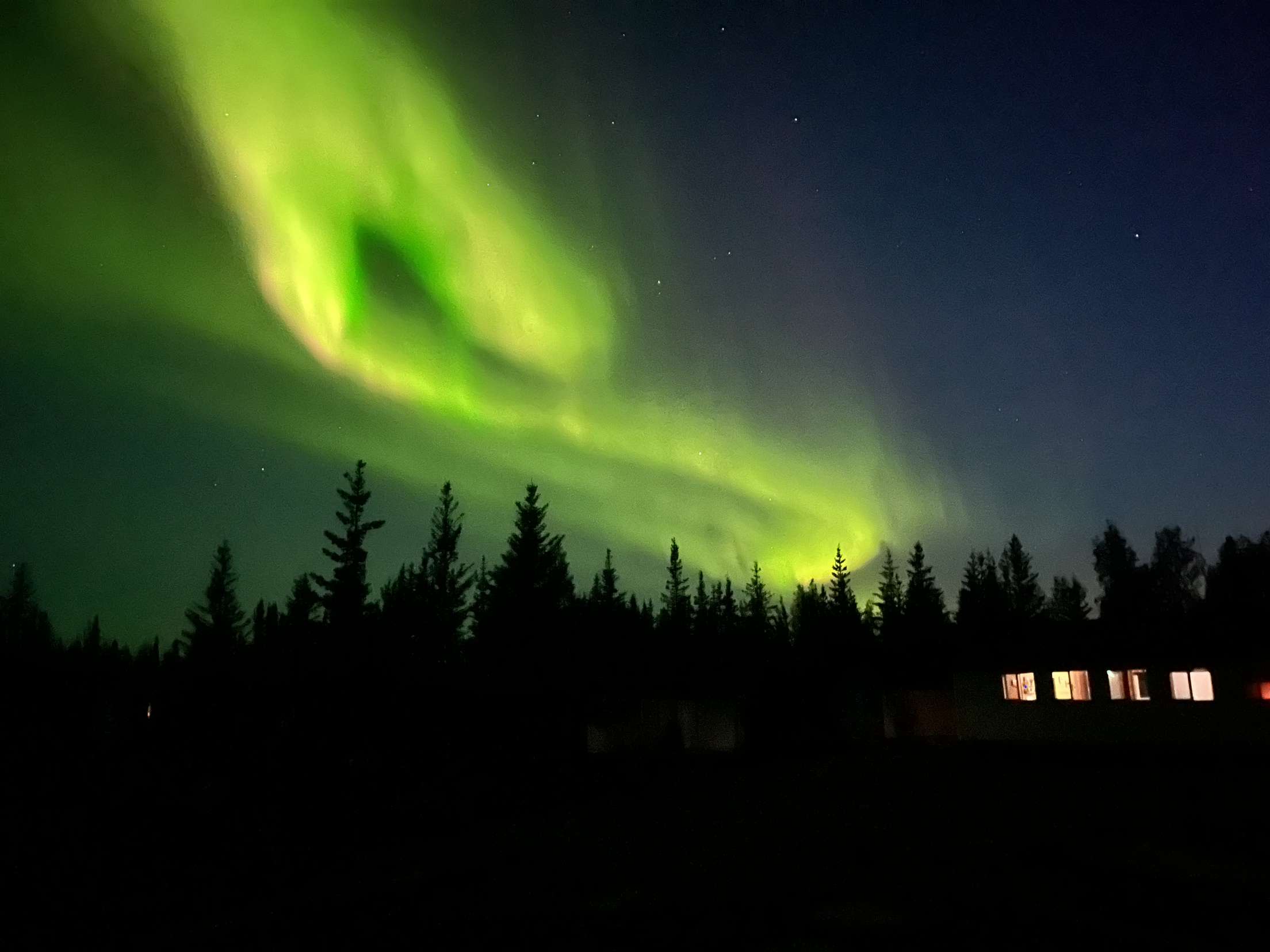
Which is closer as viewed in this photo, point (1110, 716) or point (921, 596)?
point (1110, 716)

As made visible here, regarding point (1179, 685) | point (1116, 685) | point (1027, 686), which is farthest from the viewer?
point (1027, 686)

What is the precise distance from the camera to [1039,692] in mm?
27500

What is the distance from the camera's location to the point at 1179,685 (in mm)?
23328

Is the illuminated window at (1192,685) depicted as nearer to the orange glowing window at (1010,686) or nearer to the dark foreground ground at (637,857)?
the dark foreground ground at (637,857)

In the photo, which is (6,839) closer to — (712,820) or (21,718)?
(21,718)

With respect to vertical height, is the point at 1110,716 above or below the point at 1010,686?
below

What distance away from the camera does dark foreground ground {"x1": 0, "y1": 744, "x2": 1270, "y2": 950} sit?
7.36 m

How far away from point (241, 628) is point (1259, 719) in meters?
65.2

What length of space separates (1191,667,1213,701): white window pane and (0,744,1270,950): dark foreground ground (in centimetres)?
284

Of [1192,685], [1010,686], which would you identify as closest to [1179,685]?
[1192,685]

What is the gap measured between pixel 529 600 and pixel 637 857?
33.1m

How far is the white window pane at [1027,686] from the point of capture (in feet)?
91.2

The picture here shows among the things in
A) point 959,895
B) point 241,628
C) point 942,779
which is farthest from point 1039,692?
point 241,628

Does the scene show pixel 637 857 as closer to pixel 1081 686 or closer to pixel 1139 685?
pixel 1139 685
